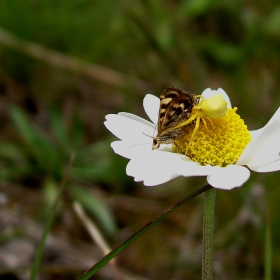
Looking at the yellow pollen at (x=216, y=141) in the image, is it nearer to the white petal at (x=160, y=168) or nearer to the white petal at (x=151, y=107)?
the white petal at (x=160, y=168)

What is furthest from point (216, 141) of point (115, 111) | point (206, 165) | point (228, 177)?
point (115, 111)

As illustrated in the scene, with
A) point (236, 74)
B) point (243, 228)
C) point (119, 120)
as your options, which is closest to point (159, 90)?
point (236, 74)

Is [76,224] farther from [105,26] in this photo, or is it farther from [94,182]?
[105,26]

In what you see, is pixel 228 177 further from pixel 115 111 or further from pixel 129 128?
pixel 115 111

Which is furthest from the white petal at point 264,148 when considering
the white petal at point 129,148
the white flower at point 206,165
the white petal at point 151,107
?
the white petal at point 151,107

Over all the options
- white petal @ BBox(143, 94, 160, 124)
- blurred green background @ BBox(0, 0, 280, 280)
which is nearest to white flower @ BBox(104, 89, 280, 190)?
white petal @ BBox(143, 94, 160, 124)

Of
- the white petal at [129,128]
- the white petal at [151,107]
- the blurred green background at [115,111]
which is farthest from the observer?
the blurred green background at [115,111]
